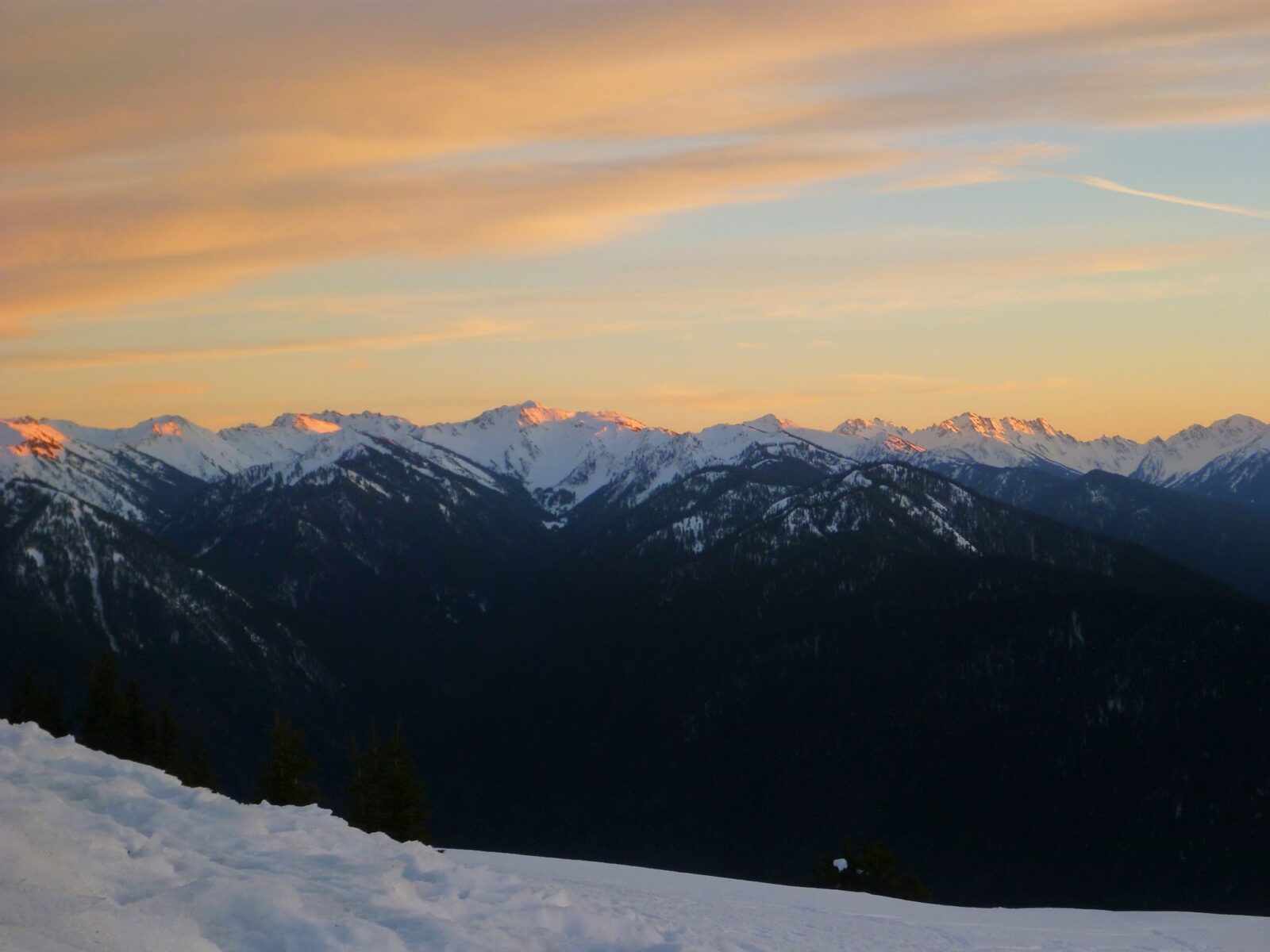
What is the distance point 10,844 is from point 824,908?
16821 millimetres

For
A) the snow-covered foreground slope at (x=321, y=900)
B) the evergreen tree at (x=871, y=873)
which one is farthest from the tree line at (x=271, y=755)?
the evergreen tree at (x=871, y=873)

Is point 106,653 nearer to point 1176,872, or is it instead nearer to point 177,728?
point 177,728

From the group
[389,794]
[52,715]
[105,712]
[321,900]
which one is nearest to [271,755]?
[389,794]

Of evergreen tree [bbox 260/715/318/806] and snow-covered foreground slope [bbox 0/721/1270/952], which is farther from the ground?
snow-covered foreground slope [bbox 0/721/1270/952]

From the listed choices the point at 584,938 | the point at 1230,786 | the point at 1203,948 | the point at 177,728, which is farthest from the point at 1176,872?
the point at 584,938

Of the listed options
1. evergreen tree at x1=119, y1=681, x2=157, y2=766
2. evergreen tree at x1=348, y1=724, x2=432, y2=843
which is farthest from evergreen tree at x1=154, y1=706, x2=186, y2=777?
evergreen tree at x1=348, y1=724, x2=432, y2=843

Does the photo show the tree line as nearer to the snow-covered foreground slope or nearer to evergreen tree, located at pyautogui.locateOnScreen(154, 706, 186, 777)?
evergreen tree, located at pyautogui.locateOnScreen(154, 706, 186, 777)

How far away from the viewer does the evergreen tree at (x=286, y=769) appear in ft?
197

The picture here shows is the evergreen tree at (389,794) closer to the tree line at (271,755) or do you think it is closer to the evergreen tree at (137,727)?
the tree line at (271,755)

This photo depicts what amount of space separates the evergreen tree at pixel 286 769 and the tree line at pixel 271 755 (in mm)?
40

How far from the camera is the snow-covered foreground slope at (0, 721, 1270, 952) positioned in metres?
14.5

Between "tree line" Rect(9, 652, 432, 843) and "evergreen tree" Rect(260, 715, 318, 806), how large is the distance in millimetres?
40

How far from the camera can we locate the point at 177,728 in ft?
244

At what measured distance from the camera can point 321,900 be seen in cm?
1644
